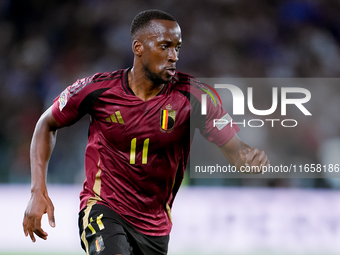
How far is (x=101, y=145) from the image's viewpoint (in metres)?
3.30

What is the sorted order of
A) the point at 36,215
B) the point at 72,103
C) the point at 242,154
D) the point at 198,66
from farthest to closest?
the point at 198,66 → the point at 72,103 → the point at 242,154 → the point at 36,215

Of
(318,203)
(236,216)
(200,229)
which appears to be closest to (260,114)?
(318,203)

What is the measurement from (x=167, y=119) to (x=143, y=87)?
1.00 feet

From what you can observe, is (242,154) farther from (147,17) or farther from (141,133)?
(147,17)

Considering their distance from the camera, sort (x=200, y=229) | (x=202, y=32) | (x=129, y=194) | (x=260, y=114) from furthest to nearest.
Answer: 1. (x=202, y=32)
2. (x=260, y=114)
3. (x=200, y=229)
4. (x=129, y=194)

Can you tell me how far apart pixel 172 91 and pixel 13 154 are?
19.4ft

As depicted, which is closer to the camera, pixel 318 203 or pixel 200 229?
pixel 200 229

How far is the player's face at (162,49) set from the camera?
320cm

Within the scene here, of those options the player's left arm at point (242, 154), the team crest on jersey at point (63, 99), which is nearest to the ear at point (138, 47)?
the team crest on jersey at point (63, 99)

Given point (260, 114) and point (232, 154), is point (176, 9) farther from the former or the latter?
point (232, 154)

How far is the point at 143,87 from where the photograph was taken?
3342 mm

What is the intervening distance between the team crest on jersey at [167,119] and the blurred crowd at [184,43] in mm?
5903

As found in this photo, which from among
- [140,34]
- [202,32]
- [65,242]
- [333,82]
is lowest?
[65,242]

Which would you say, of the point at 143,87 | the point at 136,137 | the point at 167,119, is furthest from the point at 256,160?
the point at 143,87
